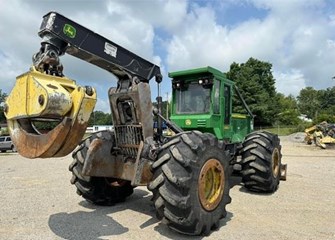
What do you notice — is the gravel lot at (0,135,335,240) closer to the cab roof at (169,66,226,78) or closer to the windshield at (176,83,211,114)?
the windshield at (176,83,211,114)

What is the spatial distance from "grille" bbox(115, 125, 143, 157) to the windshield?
2.66m

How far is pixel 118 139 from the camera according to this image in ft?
18.8

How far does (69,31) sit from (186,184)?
2.53 m

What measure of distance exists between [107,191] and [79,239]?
1.83m

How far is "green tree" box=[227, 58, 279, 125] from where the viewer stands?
2115 inches

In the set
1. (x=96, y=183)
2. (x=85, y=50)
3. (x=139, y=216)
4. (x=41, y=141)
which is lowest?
(x=139, y=216)

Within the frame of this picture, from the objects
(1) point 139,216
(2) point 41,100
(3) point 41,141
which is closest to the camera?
(2) point 41,100

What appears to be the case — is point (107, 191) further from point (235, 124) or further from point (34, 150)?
point (235, 124)

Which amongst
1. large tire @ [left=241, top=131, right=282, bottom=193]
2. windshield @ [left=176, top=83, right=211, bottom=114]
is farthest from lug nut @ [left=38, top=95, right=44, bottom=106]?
large tire @ [left=241, top=131, right=282, bottom=193]

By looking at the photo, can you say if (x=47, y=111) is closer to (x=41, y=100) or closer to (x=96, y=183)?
(x=41, y=100)

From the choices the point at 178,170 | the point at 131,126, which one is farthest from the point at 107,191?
Result: the point at 178,170

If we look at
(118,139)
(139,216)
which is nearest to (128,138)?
(118,139)

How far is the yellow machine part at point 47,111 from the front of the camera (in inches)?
149

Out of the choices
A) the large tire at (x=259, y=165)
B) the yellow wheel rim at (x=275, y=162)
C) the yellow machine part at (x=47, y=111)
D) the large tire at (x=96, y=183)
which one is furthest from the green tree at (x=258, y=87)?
the yellow machine part at (x=47, y=111)
